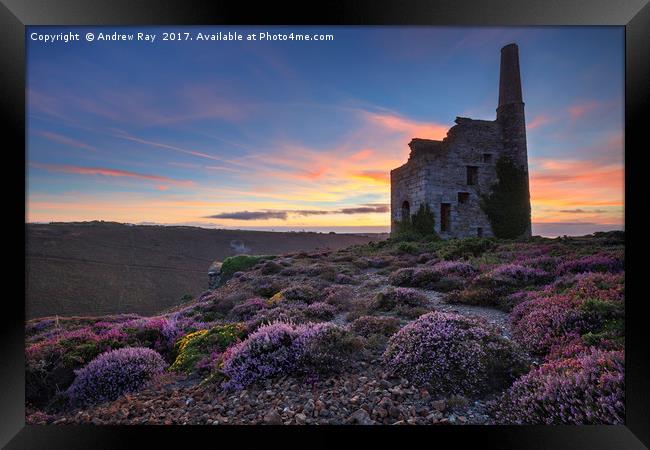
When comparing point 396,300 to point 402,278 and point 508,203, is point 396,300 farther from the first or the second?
point 508,203

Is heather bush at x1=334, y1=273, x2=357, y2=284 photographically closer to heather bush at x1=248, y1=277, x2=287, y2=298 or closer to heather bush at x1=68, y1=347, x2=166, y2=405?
heather bush at x1=248, y1=277, x2=287, y2=298

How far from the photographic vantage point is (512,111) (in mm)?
18484

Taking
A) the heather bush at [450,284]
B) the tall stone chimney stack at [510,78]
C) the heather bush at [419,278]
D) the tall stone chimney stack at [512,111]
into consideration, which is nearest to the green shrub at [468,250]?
the heather bush at [419,278]

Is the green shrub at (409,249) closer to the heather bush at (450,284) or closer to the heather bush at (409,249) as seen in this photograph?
the heather bush at (409,249)

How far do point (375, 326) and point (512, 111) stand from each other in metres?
18.8

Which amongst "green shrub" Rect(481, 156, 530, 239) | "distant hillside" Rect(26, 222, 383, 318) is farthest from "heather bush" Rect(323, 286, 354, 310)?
"green shrub" Rect(481, 156, 530, 239)

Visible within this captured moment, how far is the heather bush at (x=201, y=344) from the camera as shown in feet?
16.3

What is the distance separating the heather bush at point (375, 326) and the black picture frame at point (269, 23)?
275 cm

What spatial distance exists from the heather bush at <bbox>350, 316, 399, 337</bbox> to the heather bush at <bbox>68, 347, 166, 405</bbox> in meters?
3.23

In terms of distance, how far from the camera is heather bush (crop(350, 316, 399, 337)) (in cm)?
517

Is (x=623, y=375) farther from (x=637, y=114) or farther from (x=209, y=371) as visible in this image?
(x=209, y=371)

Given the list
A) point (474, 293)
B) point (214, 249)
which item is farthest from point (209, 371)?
point (214, 249)

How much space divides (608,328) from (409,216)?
1431 cm

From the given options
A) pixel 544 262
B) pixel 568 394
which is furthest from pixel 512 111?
pixel 568 394
